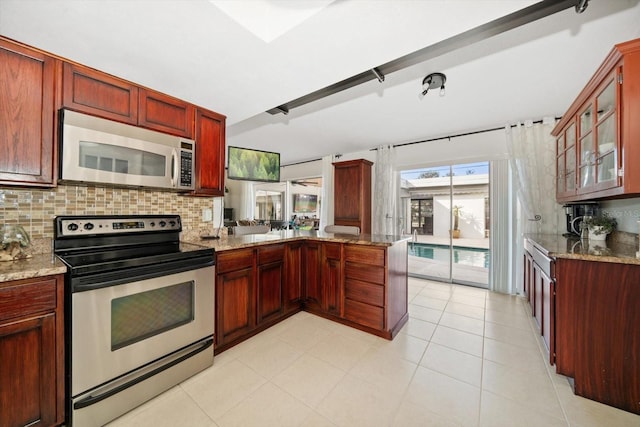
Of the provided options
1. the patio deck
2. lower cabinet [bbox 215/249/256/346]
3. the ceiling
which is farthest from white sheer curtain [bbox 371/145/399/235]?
lower cabinet [bbox 215/249/256/346]

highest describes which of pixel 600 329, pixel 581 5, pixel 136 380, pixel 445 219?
pixel 581 5

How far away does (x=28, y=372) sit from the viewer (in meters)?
1.16

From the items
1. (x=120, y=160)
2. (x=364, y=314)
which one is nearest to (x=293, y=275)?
(x=364, y=314)

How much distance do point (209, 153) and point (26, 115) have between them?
112 cm

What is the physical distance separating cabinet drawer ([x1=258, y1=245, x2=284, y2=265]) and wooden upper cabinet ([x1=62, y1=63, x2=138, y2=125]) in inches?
57.5

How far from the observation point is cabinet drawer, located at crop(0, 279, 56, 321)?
3.57ft

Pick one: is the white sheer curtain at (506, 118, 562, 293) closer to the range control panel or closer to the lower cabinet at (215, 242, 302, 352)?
the lower cabinet at (215, 242, 302, 352)

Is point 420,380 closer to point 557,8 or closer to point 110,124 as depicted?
point 557,8

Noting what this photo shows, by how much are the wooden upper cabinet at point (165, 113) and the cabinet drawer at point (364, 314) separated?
7.44 feet

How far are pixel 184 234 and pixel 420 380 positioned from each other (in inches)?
94.8

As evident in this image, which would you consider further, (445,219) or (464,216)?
(445,219)

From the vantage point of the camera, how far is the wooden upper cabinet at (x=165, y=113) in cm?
192

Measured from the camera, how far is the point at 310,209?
797cm

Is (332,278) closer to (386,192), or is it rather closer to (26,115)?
(386,192)
